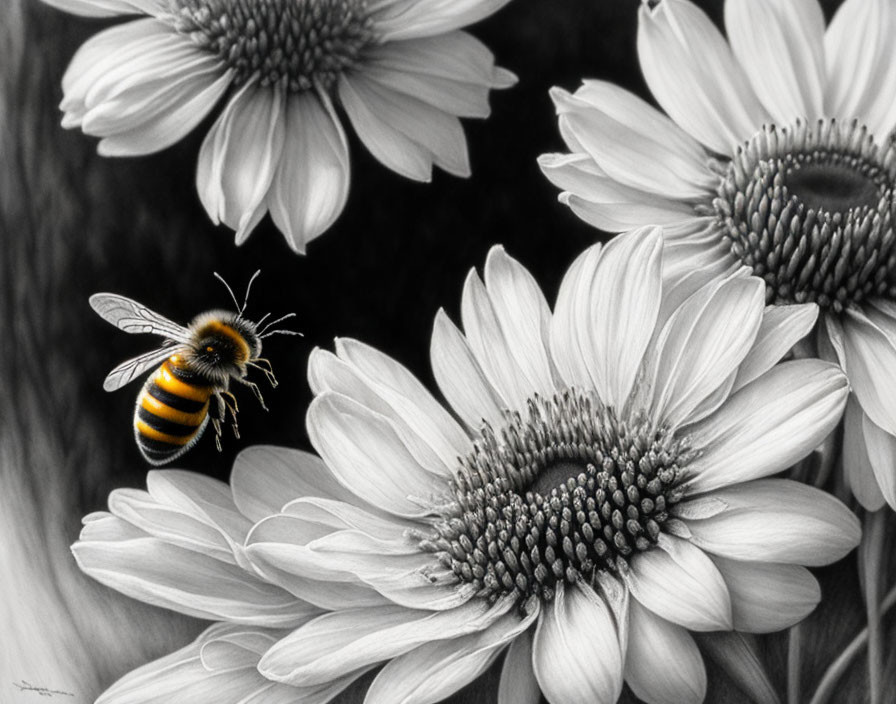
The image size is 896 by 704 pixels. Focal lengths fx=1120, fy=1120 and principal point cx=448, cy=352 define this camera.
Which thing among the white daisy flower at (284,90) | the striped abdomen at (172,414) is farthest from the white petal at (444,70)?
the striped abdomen at (172,414)

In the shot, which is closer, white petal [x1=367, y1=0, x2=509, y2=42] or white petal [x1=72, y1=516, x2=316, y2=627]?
white petal [x1=72, y1=516, x2=316, y2=627]

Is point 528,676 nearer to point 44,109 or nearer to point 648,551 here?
point 648,551

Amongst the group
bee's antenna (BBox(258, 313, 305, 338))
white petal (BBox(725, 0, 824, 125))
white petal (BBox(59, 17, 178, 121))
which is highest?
white petal (BBox(59, 17, 178, 121))

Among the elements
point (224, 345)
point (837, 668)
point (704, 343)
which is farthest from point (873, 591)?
point (224, 345)

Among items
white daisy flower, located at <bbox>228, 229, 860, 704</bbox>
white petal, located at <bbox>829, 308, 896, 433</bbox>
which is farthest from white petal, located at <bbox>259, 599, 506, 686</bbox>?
white petal, located at <bbox>829, 308, 896, 433</bbox>

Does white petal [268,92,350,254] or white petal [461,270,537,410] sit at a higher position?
white petal [268,92,350,254]

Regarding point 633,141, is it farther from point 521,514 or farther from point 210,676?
point 210,676

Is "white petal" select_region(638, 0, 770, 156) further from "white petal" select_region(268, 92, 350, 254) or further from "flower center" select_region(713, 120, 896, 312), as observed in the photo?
"white petal" select_region(268, 92, 350, 254)
